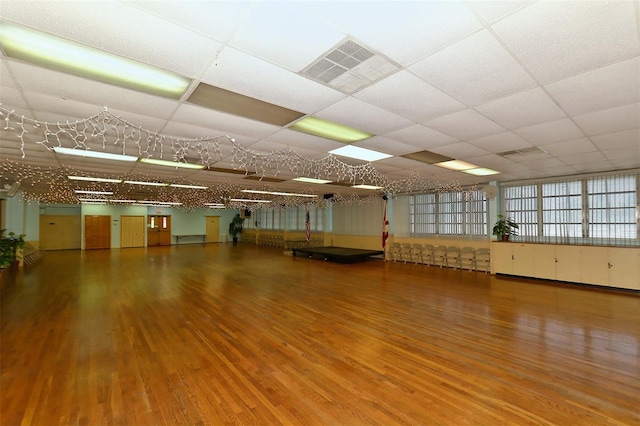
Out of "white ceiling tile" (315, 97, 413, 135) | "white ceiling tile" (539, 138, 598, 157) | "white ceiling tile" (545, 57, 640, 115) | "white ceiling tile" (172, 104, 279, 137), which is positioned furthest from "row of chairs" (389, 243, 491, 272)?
"white ceiling tile" (172, 104, 279, 137)

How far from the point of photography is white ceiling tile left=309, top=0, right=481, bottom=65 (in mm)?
1688

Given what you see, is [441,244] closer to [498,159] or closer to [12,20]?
[498,159]

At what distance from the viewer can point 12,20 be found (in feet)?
5.75

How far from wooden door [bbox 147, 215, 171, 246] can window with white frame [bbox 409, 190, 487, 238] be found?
627 inches

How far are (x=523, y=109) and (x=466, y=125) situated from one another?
64cm

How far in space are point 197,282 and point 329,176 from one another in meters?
4.42

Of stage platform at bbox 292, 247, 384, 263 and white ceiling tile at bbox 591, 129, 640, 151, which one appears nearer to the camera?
white ceiling tile at bbox 591, 129, 640, 151

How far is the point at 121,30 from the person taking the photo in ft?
6.13

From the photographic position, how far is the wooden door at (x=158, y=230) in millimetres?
18453

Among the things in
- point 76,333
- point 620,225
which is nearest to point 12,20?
point 76,333

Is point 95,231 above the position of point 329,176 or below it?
below

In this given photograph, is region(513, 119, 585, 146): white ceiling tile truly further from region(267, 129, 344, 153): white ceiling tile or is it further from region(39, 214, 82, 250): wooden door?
region(39, 214, 82, 250): wooden door

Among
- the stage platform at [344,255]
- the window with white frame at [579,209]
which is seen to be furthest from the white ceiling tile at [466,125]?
the stage platform at [344,255]

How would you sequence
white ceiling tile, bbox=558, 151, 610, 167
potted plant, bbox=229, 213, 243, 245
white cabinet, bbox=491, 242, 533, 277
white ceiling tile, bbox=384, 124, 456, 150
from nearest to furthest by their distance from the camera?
1. white ceiling tile, bbox=384, 124, 456, 150
2. white ceiling tile, bbox=558, 151, 610, 167
3. white cabinet, bbox=491, 242, 533, 277
4. potted plant, bbox=229, 213, 243, 245
